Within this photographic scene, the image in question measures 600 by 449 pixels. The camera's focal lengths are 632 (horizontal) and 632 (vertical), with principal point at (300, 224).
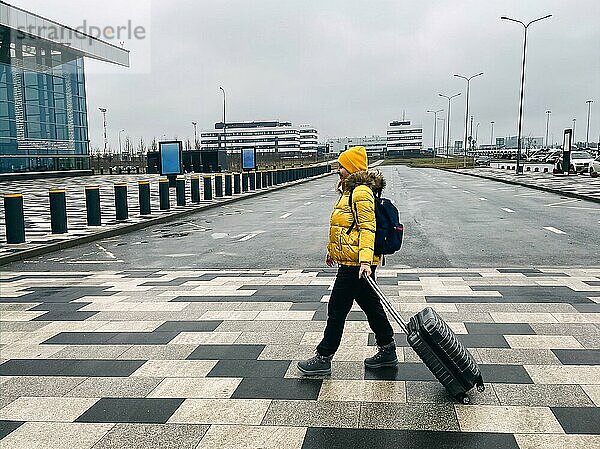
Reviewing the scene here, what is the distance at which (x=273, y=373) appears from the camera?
488cm

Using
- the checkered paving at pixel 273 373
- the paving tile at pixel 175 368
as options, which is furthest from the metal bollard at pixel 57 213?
the paving tile at pixel 175 368

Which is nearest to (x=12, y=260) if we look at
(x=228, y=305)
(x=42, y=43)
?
(x=228, y=305)

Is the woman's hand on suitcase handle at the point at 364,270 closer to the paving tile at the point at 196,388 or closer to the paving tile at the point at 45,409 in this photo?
the paving tile at the point at 196,388

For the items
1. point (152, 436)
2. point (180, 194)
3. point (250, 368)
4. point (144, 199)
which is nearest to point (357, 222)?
point (250, 368)

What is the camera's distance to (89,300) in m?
7.73

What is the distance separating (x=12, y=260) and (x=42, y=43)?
48664 mm

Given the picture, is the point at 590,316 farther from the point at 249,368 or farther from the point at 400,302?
the point at 249,368

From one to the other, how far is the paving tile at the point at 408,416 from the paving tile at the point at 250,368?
0.93 meters

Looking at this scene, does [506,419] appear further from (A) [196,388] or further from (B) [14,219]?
(B) [14,219]

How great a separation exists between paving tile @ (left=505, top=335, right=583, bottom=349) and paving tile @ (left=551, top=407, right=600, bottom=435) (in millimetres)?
1316

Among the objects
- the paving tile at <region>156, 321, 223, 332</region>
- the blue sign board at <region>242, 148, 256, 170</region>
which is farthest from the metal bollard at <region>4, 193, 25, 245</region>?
the blue sign board at <region>242, 148, 256, 170</region>

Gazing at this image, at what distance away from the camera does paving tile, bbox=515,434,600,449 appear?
356 cm

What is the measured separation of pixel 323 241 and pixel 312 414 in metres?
9.28

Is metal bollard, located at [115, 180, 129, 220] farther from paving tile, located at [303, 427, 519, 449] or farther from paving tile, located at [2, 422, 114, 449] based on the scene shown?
paving tile, located at [303, 427, 519, 449]
